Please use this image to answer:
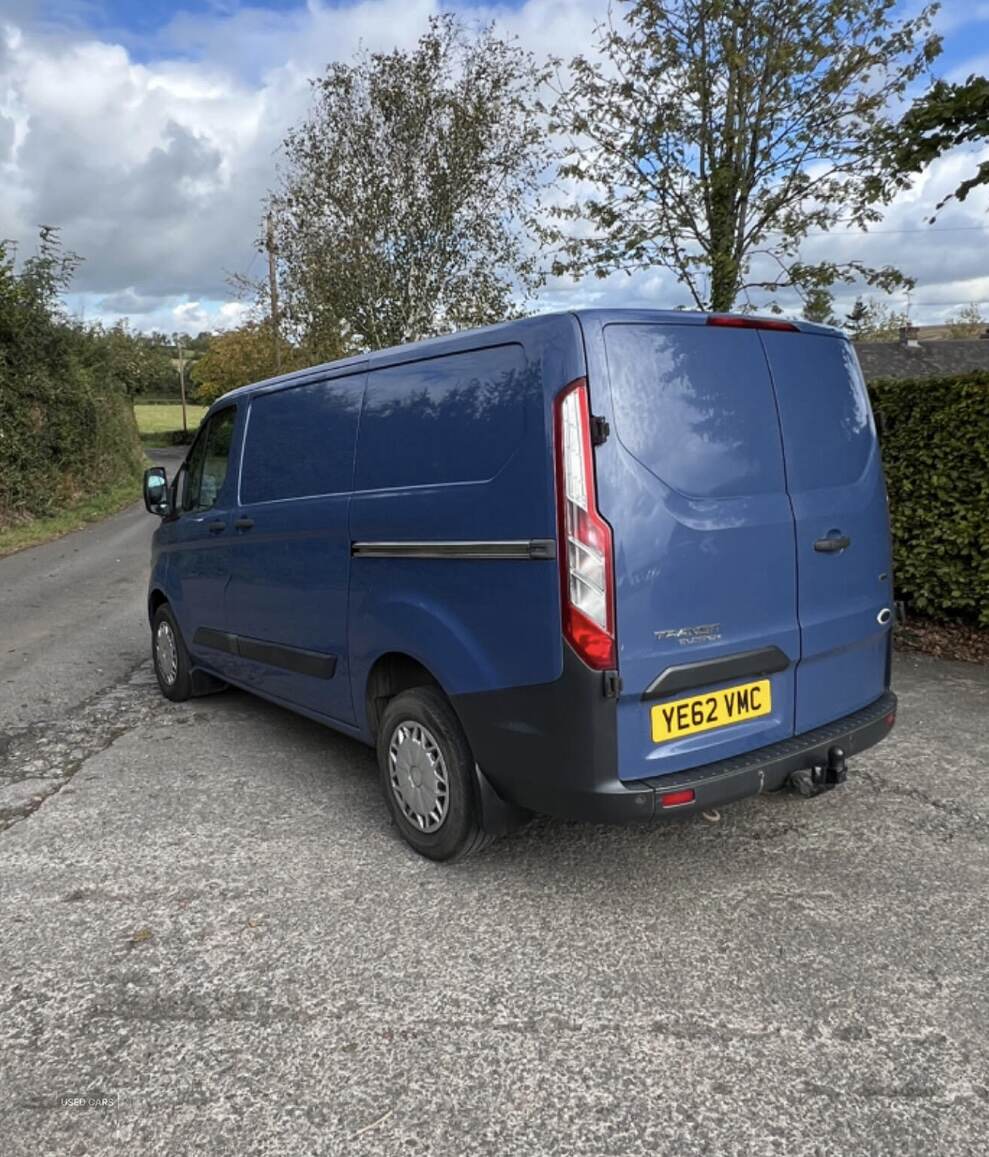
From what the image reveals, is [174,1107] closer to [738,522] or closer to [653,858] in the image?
[653,858]

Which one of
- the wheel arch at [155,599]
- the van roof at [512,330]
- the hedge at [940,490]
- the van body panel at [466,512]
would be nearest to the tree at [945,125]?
the hedge at [940,490]

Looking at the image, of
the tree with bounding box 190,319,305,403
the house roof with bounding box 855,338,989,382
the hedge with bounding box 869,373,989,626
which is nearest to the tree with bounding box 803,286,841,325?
the hedge with bounding box 869,373,989,626

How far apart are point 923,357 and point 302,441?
35945 millimetres

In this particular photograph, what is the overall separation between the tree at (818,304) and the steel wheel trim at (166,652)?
659 centimetres

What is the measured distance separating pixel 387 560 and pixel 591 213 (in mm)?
6591

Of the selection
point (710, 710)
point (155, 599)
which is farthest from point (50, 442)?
point (710, 710)

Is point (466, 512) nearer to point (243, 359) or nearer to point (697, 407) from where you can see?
point (697, 407)

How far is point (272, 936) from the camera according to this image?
9.71ft

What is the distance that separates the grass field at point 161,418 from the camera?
62406 millimetres

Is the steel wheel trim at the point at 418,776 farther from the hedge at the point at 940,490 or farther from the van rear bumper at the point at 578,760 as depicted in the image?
the hedge at the point at 940,490

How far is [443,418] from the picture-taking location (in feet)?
10.6

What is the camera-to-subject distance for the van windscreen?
2.82 m

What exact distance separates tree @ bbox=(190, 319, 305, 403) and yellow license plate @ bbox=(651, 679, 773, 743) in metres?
17.3

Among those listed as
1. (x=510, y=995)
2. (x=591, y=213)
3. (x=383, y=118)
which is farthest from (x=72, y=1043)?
(x=383, y=118)
